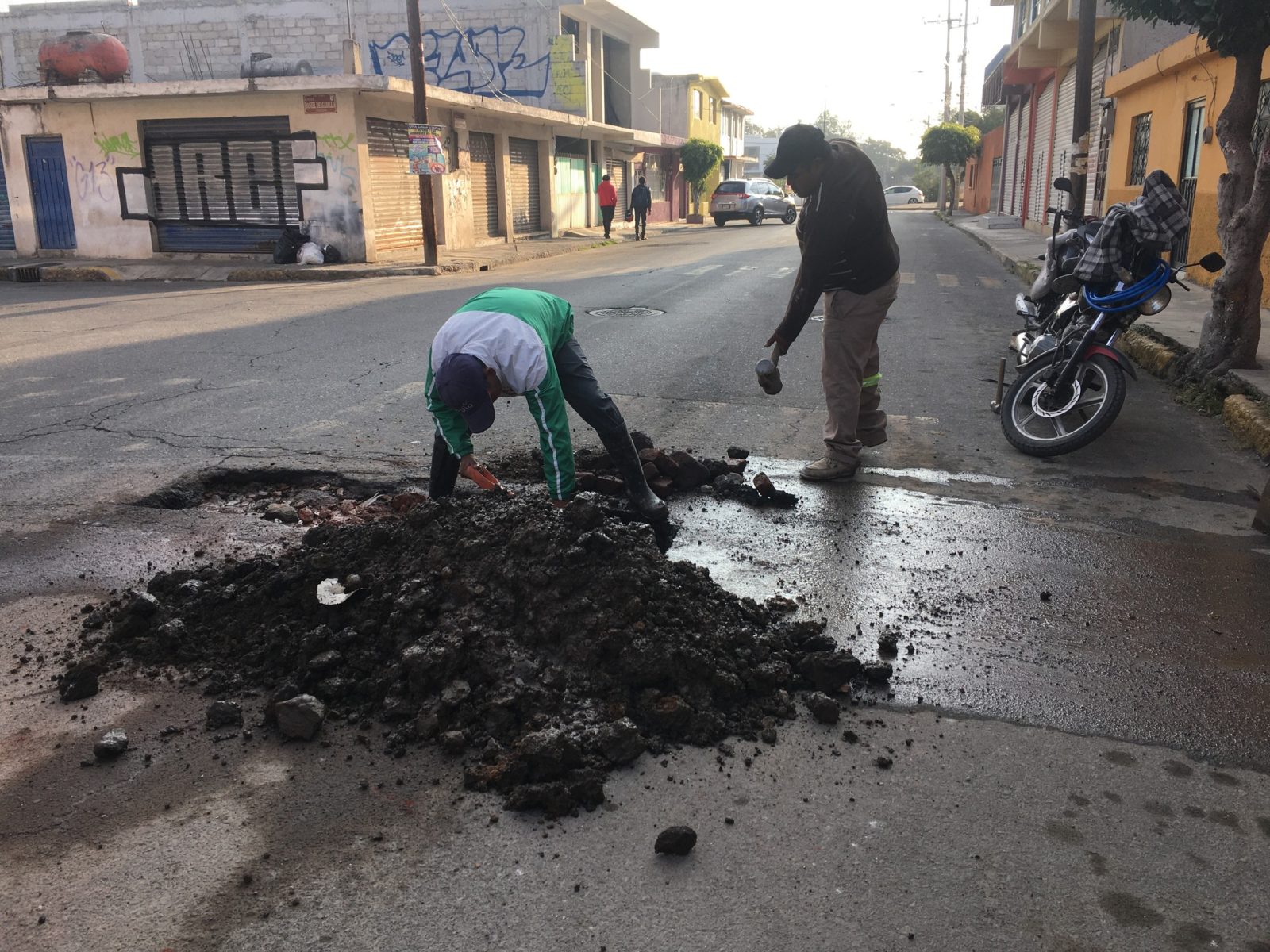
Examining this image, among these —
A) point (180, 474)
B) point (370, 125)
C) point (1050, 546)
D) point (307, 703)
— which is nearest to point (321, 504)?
point (180, 474)

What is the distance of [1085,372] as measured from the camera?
6.14 m

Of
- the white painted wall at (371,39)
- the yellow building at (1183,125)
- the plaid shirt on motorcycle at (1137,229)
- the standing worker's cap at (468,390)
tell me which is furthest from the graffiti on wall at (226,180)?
the standing worker's cap at (468,390)

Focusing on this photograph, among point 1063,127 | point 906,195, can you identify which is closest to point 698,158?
point 1063,127

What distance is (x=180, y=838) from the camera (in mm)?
2541

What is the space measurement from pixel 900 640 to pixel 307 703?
206 cm

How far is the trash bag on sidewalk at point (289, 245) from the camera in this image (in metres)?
19.7

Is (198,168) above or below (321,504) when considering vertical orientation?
above

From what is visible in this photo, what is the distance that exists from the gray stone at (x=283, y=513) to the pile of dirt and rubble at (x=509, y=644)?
96cm

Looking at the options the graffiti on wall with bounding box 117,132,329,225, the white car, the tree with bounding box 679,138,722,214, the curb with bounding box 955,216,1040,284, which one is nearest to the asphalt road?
the curb with bounding box 955,216,1040,284

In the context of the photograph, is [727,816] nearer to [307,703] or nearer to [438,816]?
[438,816]

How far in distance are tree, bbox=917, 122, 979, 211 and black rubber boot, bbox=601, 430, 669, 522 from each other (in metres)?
42.4

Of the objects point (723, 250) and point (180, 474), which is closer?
point (180, 474)

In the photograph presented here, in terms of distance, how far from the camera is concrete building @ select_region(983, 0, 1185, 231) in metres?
20.0

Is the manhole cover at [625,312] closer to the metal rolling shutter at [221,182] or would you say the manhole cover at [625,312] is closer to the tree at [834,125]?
the metal rolling shutter at [221,182]
